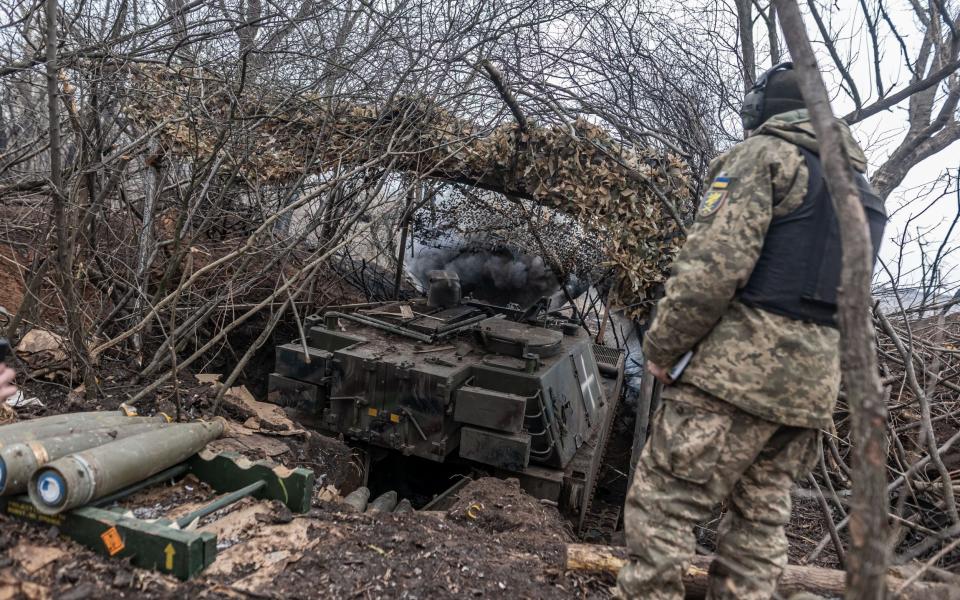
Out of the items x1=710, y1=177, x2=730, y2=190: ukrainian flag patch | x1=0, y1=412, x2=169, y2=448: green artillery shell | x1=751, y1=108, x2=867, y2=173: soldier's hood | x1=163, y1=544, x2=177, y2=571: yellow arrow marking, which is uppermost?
x1=751, y1=108, x2=867, y2=173: soldier's hood

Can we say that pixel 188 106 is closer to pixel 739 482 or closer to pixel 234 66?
pixel 234 66

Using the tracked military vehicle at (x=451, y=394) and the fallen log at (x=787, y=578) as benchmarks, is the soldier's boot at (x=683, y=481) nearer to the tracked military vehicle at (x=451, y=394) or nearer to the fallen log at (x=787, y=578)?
the fallen log at (x=787, y=578)

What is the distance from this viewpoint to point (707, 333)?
278cm

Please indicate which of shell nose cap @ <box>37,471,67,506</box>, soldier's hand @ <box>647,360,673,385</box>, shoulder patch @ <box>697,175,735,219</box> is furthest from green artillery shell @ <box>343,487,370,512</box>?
shoulder patch @ <box>697,175,735,219</box>

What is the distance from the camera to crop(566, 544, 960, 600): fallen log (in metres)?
3.02

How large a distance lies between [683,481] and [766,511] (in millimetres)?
405

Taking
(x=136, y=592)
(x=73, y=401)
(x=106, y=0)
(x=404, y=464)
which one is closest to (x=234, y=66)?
(x=106, y=0)

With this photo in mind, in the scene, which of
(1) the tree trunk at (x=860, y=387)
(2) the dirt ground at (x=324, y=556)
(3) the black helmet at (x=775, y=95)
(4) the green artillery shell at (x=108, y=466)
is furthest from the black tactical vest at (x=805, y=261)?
(4) the green artillery shell at (x=108, y=466)

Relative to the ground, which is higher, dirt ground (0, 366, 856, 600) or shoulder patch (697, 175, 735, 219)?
shoulder patch (697, 175, 735, 219)

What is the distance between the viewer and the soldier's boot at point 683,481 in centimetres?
266

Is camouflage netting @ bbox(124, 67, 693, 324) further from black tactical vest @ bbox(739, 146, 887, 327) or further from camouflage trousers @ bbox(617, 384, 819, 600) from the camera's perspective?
camouflage trousers @ bbox(617, 384, 819, 600)

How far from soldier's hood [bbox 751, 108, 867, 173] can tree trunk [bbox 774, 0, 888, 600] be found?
854 mm

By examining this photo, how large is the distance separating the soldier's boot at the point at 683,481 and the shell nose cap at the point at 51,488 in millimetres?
2252

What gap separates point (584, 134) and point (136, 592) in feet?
18.1
